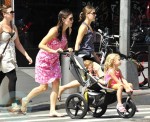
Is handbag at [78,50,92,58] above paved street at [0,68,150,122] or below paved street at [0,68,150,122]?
above

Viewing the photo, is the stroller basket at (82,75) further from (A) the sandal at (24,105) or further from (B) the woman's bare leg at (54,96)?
(A) the sandal at (24,105)

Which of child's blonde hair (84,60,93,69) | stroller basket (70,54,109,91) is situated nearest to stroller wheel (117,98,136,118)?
stroller basket (70,54,109,91)

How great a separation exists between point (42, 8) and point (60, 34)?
27.8 feet

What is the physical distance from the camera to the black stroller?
29.8ft

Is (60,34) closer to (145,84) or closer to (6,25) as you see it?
(6,25)

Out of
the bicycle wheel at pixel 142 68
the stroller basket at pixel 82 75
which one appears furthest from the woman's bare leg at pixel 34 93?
the bicycle wheel at pixel 142 68

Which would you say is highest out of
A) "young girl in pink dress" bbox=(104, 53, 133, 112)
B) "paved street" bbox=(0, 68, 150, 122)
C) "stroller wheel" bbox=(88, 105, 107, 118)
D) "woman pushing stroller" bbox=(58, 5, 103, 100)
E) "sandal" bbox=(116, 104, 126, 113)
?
"woman pushing stroller" bbox=(58, 5, 103, 100)

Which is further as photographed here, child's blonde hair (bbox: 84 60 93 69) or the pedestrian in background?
child's blonde hair (bbox: 84 60 93 69)

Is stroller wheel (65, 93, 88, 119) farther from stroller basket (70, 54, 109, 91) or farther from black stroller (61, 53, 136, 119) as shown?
stroller basket (70, 54, 109, 91)

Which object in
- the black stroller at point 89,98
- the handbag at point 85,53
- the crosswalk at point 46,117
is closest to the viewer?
the black stroller at point 89,98

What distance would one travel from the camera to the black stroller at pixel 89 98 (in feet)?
29.8

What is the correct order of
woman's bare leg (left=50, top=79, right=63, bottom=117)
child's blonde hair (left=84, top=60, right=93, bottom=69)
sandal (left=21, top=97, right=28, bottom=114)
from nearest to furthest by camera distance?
woman's bare leg (left=50, top=79, right=63, bottom=117) < sandal (left=21, top=97, right=28, bottom=114) < child's blonde hair (left=84, top=60, right=93, bottom=69)

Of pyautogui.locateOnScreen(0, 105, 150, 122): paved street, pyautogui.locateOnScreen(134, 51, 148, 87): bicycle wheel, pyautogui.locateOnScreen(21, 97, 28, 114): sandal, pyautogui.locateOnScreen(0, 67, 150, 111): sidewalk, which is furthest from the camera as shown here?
pyautogui.locateOnScreen(134, 51, 148, 87): bicycle wheel

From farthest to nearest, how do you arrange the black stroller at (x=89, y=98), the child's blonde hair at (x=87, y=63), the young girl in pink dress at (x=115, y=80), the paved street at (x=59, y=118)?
the child's blonde hair at (x=87, y=63), the paved street at (x=59, y=118), the black stroller at (x=89, y=98), the young girl in pink dress at (x=115, y=80)
